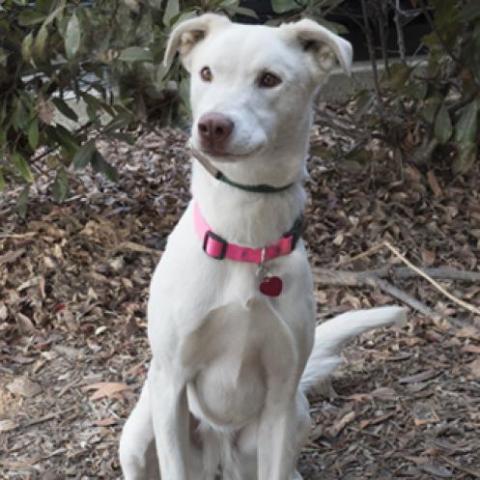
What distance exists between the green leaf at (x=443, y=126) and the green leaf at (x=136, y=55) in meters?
1.53

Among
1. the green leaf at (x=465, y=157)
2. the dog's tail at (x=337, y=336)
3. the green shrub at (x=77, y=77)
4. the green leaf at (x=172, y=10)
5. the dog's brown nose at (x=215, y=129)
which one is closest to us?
the dog's brown nose at (x=215, y=129)

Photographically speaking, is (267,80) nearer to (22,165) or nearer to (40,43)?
(40,43)

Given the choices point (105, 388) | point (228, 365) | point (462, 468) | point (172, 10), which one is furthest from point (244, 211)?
point (105, 388)

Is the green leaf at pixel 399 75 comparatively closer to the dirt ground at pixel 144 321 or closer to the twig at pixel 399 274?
the dirt ground at pixel 144 321

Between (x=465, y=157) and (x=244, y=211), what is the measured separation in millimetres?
2045

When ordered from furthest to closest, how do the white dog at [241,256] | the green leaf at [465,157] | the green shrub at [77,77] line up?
the green leaf at [465,157] → the green shrub at [77,77] → the white dog at [241,256]

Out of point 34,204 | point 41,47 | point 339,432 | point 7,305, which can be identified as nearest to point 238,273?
point 339,432

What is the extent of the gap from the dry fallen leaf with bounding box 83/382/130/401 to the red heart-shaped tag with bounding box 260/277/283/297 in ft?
4.57

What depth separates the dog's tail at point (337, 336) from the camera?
3459mm

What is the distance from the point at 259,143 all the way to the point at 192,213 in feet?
1.52

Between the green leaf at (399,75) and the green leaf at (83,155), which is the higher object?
the green leaf at (399,75)


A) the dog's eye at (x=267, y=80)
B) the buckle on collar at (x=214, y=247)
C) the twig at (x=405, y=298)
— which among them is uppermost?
the dog's eye at (x=267, y=80)

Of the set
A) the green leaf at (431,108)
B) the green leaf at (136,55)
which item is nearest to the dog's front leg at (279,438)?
the green leaf at (136,55)

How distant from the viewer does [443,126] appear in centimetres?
438
